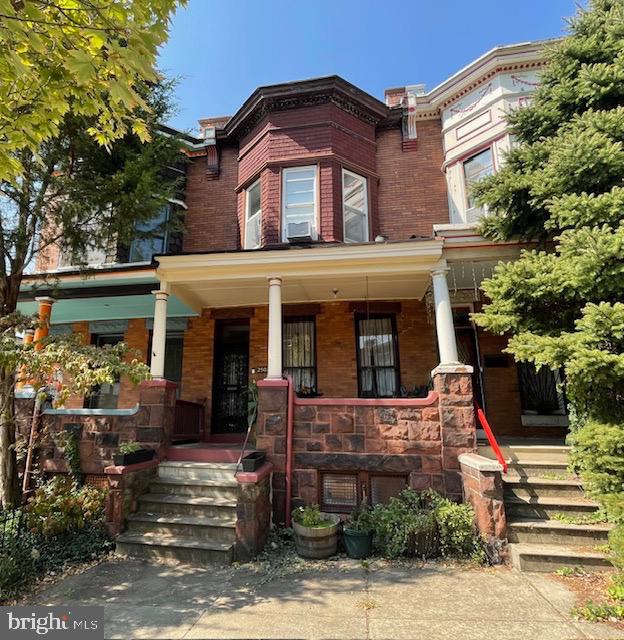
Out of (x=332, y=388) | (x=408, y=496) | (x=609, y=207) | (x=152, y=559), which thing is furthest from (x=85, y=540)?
(x=609, y=207)

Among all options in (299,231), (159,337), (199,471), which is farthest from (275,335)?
(299,231)

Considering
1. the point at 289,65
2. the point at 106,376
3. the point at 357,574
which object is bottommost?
the point at 357,574

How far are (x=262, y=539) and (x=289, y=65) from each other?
33.9 ft

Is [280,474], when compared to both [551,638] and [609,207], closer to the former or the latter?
[551,638]

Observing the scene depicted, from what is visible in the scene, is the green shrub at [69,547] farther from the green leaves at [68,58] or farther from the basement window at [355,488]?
the green leaves at [68,58]

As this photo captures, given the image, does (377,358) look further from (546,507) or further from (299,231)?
(546,507)

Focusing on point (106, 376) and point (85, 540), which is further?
point (85, 540)

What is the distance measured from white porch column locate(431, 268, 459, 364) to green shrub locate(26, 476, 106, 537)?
5.80m

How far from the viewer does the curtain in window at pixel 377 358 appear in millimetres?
8789

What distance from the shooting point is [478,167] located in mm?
9523

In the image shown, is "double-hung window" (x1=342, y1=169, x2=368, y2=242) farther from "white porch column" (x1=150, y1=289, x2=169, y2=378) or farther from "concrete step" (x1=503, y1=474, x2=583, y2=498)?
"concrete step" (x1=503, y1=474, x2=583, y2=498)

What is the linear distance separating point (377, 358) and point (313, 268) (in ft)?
9.67

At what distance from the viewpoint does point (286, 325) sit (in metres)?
9.33

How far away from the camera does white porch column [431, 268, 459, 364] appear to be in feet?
20.9
